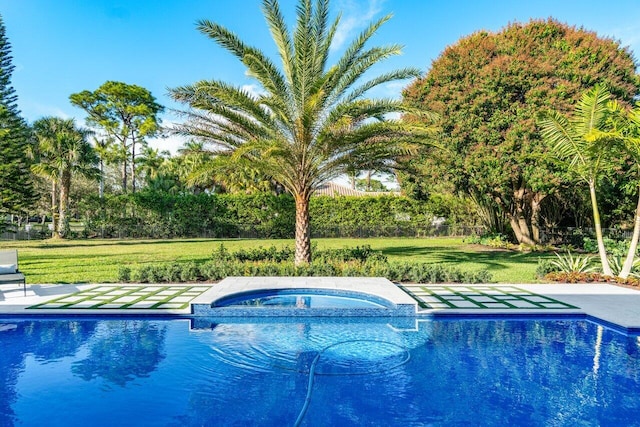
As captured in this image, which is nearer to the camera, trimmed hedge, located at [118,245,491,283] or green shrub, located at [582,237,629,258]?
trimmed hedge, located at [118,245,491,283]

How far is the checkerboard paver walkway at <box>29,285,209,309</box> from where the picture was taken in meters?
7.88

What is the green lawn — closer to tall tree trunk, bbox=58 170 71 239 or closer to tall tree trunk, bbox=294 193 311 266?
tall tree trunk, bbox=294 193 311 266

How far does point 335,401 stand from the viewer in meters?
4.45

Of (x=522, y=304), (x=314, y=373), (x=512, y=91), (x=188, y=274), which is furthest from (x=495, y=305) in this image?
→ (x=512, y=91)

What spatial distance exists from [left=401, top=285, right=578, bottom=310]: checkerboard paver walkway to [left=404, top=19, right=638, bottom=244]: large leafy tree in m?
7.00

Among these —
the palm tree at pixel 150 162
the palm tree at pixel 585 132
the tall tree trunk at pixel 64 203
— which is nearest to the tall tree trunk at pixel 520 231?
the palm tree at pixel 585 132

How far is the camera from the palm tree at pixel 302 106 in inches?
403

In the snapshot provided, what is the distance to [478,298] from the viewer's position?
353 inches

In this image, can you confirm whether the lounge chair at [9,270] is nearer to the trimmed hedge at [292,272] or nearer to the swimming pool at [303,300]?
the trimmed hedge at [292,272]

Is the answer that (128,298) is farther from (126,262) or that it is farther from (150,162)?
(150,162)

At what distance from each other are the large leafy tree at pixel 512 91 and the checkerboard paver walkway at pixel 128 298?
35.9 feet

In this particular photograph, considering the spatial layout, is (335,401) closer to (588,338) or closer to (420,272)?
(588,338)

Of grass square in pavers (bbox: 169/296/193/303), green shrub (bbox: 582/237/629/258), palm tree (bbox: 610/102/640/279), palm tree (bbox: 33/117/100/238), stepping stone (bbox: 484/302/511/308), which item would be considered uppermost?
palm tree (bbox: 33/117/100/238)

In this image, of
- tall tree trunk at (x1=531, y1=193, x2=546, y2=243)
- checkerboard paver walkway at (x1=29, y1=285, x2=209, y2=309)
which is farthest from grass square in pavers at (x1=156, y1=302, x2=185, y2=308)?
tall tree trunk at (x1=531, y1=193, x2=546, y2=243)
